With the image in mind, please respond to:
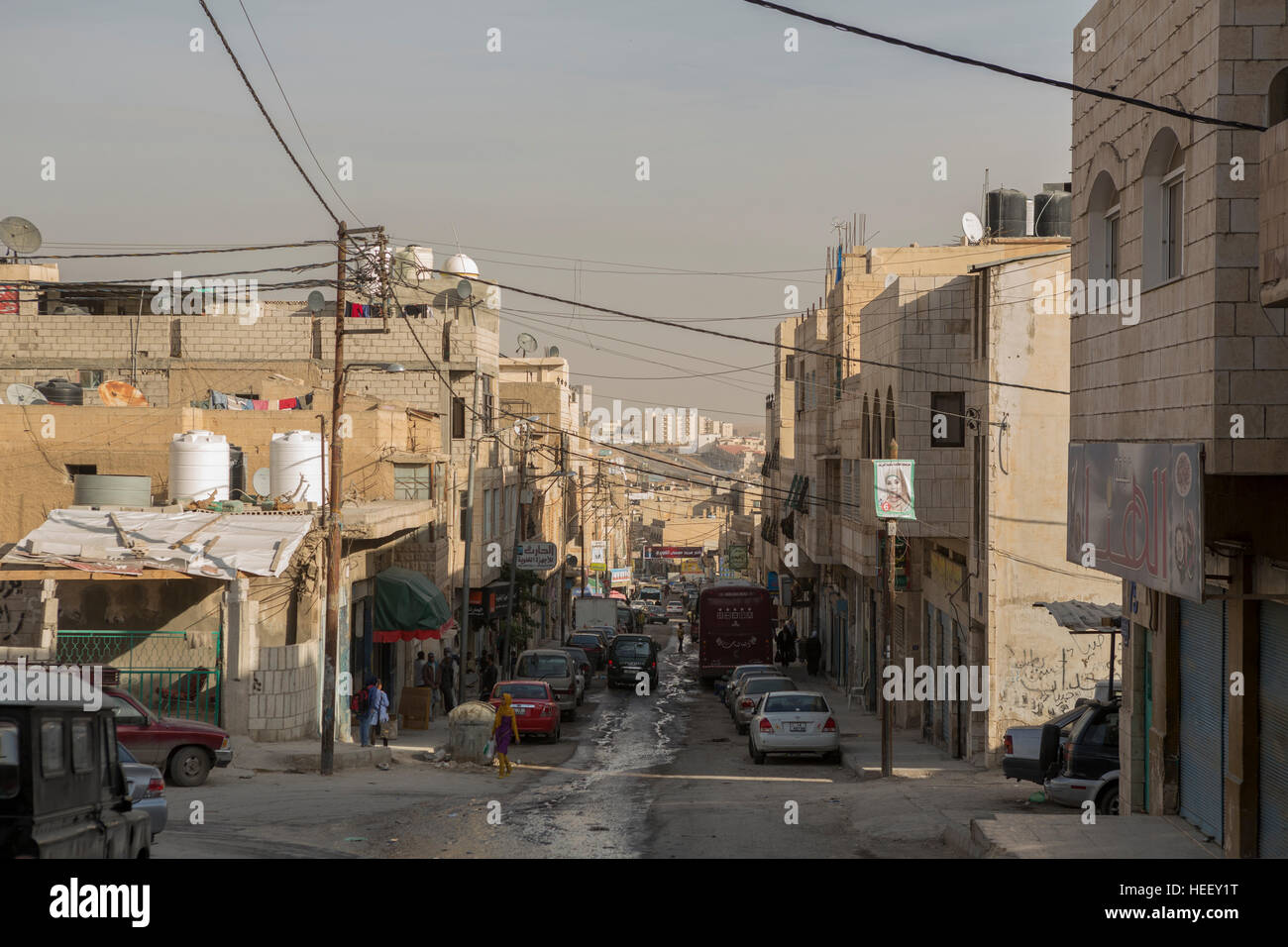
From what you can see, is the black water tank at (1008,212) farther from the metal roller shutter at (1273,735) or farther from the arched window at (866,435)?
the metal roller shutter at (1273,735)

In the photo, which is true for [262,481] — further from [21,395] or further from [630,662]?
[630,662]

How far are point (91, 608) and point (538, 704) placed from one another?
1062 centimetres

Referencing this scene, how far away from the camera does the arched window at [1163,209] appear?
44.3ft

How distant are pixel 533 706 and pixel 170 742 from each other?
40.9 ft

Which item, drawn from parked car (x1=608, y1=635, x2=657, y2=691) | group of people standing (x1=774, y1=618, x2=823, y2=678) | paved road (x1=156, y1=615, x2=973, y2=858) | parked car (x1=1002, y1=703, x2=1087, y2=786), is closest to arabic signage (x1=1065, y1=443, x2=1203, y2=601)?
paved road (x1=156, y1=615, x2=973, y2=858)

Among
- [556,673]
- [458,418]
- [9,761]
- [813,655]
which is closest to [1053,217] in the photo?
[813,655]

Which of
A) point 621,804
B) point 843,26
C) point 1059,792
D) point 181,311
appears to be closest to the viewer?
point 843,26

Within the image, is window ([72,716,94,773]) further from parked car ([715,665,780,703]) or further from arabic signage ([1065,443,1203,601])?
parked car ([715,665,780,703])

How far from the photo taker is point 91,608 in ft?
76.5

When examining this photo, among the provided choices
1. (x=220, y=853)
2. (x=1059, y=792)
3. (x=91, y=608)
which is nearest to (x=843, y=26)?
(x=220, y=853)

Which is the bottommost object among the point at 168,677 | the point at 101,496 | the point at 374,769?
the point at 374,769

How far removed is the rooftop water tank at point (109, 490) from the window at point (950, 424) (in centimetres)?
1613
